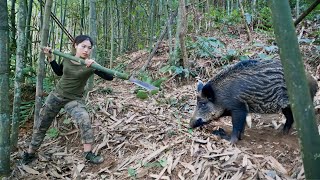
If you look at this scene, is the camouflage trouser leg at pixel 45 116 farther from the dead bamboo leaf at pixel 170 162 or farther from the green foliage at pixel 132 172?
the dead bamboo leaf at pixel 170 162

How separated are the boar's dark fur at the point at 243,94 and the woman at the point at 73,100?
137cm

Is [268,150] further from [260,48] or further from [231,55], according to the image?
[260,48]

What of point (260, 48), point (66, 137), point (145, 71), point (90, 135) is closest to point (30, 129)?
point (66, 137)

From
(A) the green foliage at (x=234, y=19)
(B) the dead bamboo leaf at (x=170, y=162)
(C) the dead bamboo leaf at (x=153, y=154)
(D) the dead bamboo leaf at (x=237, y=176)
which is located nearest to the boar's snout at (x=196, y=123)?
(C) the dead bamboo leaf at (x=153, y=154)

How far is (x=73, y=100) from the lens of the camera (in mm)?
4715

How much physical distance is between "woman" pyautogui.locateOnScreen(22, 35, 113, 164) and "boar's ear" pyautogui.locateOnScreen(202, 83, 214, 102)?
1.27m

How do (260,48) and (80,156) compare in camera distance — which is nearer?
(80,156)

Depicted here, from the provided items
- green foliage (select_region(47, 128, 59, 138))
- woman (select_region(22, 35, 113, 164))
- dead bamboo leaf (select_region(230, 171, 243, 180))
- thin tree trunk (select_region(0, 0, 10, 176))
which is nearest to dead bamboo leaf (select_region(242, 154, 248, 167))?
dead bamboo leaf (select_region(230, 171, 243, 180))

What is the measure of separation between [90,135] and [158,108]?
1.50m

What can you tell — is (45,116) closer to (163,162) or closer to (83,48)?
(83,48)

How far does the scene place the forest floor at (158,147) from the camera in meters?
3.94

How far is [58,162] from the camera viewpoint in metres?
4.79

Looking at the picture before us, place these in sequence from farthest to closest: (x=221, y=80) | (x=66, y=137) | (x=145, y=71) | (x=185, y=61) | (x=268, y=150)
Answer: (x=145, y=71), (x=185, y=61), (x=66, y=137), (x=221, y=80), (x=268, y=150)

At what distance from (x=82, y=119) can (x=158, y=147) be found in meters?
1.04
